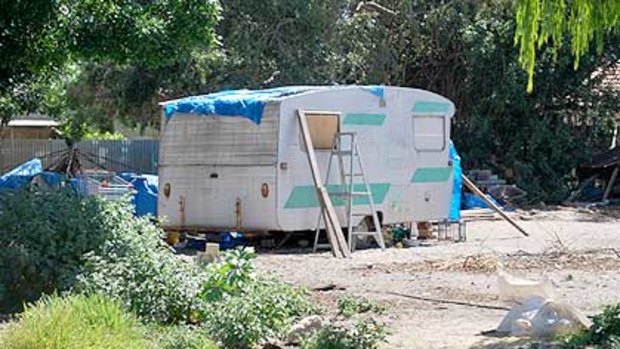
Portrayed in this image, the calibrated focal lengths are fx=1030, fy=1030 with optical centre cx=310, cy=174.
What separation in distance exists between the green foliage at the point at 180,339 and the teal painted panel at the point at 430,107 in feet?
35.9

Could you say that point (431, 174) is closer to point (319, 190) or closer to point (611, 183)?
point (319, 190)

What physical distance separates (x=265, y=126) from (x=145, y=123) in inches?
476

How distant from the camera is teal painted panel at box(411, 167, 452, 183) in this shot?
18.8 metres

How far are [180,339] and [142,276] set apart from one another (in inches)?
61.4

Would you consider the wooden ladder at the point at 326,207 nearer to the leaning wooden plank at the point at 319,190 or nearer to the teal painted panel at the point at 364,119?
the leaning wooden plank at the point at 319,190

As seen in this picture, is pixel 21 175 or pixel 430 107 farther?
pixel 21 175

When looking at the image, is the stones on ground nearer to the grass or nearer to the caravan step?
the grass

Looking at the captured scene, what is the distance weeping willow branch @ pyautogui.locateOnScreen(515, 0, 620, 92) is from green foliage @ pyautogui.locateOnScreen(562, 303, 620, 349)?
96.1 inches

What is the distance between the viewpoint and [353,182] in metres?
17.4

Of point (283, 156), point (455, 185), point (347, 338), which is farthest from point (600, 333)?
point (455, 185)

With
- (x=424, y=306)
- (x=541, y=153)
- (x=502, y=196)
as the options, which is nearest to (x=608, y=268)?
(x=424, y=306)

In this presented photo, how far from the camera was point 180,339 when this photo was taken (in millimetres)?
7754

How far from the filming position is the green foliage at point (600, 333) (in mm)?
7547

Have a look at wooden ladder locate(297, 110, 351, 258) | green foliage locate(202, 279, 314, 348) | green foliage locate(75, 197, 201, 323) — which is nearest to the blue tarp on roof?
wooden ladder locate(297, 110, 351, 258)
